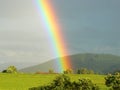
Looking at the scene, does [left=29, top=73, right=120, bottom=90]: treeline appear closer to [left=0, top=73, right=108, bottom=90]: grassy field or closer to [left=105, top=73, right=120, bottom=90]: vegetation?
[left=105, top=73, right=120, bottom=90]: vegetation

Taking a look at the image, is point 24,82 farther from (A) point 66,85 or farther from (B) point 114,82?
(A) point 66,85

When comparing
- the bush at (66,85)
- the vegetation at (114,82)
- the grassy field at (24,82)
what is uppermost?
the grassy field at (24,82)

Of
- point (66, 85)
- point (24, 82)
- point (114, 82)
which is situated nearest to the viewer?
point (66, 85)

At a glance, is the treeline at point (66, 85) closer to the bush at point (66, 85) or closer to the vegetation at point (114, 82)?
the bush at point (66, 85)

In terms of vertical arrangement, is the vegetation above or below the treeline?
above

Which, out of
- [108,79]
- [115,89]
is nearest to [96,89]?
[115,89]

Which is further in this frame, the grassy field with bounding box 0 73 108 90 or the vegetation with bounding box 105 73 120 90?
the grassy field with bounding box 0 73 108 90

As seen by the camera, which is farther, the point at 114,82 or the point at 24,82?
the point at 24,82

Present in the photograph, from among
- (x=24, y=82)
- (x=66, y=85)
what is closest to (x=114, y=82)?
(x=66, y=85)

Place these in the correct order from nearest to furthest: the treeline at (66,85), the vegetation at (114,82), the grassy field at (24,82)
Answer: the treeline at (66,85) → the vegetation at (114,82) → the grassy field at (24,82)

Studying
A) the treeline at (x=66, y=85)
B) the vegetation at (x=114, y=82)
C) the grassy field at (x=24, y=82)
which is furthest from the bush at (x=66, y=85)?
the grassy field at (x=24, y=82)

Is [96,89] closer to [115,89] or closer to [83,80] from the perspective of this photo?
[83,80]

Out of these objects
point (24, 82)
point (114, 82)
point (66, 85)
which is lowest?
point (66, 85)

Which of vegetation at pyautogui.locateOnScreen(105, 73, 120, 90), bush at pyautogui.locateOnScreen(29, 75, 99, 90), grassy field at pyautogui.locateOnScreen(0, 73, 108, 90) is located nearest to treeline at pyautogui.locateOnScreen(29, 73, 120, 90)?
bush at pyautogui.locateOnScreen(29, 75, 99, 90)
